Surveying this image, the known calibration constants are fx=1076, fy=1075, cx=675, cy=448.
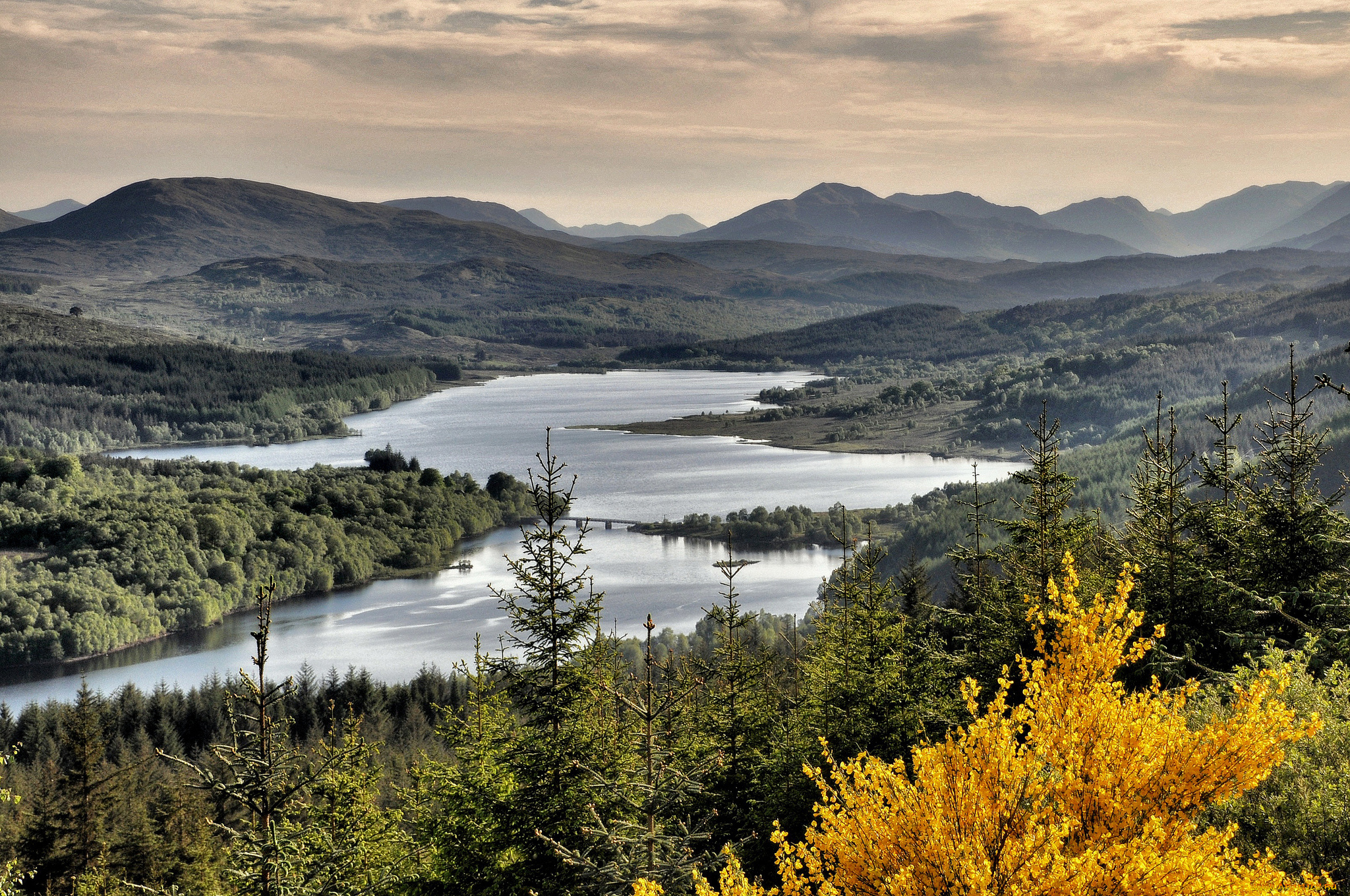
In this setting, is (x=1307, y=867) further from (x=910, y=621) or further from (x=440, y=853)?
(x=910, y=621)

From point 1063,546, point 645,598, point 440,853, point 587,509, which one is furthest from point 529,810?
point 587,509

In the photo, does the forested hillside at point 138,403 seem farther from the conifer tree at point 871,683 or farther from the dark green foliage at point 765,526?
the conifer tree at point 871,683

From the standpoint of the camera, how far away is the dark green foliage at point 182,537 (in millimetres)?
73375

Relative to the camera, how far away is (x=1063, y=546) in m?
20.4

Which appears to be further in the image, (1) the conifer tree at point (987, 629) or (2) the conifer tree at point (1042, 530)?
(2) the conifer tree at point (1042, 530)

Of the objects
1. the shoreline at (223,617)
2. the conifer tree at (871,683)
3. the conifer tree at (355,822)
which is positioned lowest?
the shoreline at (223,617)

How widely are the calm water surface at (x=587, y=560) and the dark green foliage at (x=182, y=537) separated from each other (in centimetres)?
235

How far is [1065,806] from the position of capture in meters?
8.86

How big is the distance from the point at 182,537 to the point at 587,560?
31059 millimetres

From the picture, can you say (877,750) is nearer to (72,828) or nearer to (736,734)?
(736,734)

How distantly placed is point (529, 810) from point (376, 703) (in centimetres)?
4048

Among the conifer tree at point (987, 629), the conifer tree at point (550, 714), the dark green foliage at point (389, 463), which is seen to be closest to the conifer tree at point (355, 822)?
the conifer tree at point (550, 714)

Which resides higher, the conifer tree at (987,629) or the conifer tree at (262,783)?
the conifer tree at (262,783)

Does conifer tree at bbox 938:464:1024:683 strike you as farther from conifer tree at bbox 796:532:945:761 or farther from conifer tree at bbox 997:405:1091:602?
conifer tree at bbox 796:532:945:761
